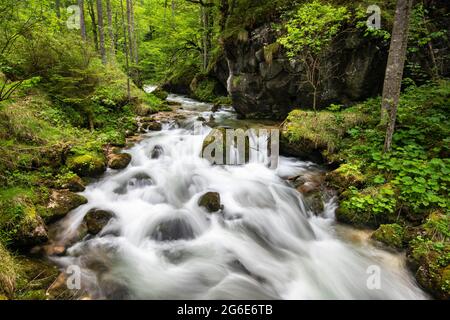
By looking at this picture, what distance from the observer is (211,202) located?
19.9ft

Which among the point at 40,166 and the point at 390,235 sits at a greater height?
the point at 40,166

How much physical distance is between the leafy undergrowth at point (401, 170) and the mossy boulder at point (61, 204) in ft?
17.8

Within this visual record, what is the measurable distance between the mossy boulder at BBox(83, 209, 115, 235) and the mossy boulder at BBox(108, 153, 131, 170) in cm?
194

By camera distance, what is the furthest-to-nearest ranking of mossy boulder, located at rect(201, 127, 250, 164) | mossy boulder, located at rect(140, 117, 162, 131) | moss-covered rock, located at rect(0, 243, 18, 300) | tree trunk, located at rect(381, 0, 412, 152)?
mossy boulder, located at rect(140, 117, 162, 131)
mossy boulder, located at rect(201, 127, 250, 164)
tree trunk, located at rect(381, 0, 412, 152)
moss-covered rock, located at rect(0, 243, 18, 300)

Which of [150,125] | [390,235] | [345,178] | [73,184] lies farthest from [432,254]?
[150,125]

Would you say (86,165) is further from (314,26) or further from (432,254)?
(432,254)

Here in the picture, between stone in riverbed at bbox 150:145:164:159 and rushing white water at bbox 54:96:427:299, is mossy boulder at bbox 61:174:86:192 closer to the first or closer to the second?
rushing white water at bbox 54:96:427:299

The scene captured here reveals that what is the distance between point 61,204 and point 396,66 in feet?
25.1

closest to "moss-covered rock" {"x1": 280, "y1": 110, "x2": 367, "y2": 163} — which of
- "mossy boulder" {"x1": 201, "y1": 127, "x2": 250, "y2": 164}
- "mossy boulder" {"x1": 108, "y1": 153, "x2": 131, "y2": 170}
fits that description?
"mossy boulder" {"x1": 201, "y1": 127, "x2": 250, "y2": 164}

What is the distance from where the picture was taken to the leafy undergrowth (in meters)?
4.52

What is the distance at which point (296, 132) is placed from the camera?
7.93m

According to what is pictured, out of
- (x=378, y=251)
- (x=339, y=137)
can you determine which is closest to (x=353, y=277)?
(x=378, y=251)

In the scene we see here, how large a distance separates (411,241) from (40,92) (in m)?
9.22
